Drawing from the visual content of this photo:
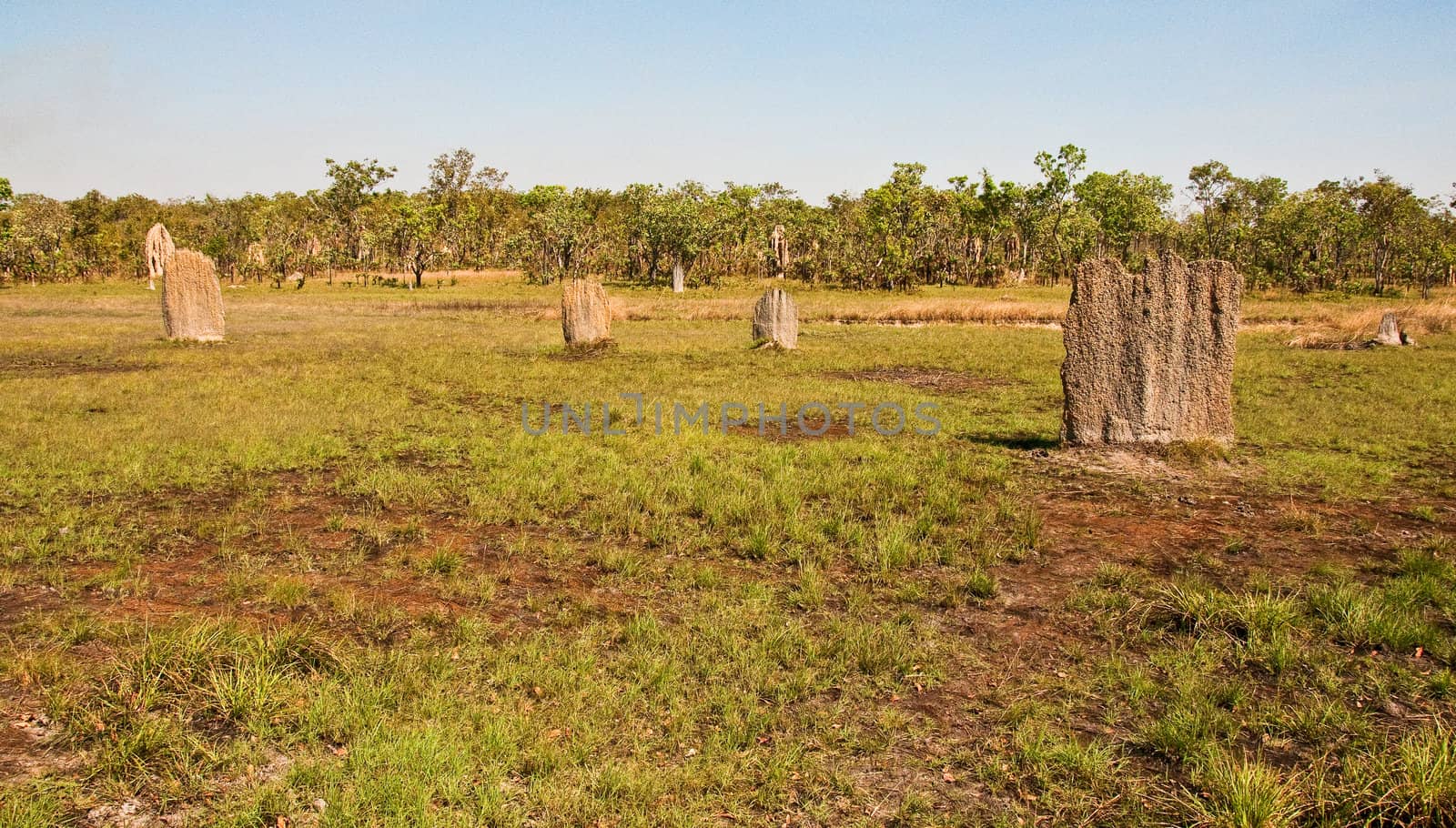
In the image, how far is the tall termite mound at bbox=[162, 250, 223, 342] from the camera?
23.2m

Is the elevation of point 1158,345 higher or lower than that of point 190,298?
lower

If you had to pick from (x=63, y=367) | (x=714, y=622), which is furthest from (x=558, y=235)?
(x=714, y=622)

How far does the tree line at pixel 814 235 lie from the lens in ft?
172

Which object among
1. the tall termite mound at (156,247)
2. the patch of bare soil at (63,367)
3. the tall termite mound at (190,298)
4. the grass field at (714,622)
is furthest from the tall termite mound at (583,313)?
the tall termite mound at (156,247)

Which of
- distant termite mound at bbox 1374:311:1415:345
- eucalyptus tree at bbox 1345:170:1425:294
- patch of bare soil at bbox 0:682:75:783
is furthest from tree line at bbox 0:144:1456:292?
patch of bare soil at bbox 0:682:75:783

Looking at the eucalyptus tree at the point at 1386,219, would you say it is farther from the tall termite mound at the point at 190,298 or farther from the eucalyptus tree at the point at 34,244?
the eucalyptus tree at the point at 34,244

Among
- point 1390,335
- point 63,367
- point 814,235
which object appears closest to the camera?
point 63,367

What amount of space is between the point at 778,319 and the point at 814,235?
43.5m

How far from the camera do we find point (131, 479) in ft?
31.5

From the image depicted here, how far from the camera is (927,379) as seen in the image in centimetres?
1891

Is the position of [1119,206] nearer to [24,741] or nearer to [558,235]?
[558,235]

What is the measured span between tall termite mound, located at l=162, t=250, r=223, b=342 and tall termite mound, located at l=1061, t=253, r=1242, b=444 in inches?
902

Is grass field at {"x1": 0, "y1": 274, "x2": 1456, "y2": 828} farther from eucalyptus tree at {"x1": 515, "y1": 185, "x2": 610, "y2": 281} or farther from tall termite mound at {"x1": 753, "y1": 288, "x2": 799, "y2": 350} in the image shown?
eucalyptus tree at {"x1": 515, "y1": 185, "x2": 610, "y2": 281}

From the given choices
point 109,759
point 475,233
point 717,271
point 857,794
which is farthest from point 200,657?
point 475,233
